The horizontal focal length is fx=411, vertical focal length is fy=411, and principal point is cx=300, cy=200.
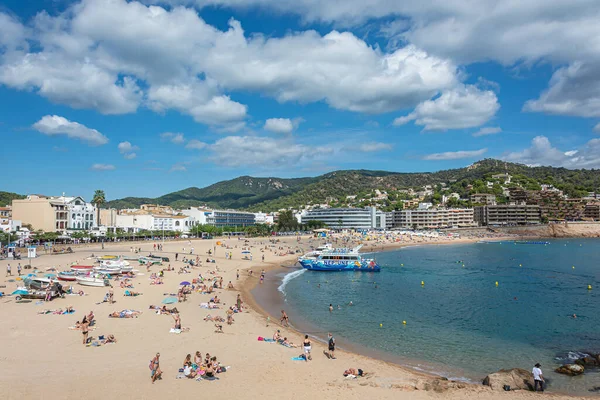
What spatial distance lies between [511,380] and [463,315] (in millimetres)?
14196

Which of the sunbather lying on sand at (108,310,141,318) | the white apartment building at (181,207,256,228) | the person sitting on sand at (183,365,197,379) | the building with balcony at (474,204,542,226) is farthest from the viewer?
the building with balcony at (474,204,542,226)

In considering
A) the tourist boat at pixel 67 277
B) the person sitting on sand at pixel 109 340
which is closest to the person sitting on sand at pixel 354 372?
the person sitting on sand at pixel 109 340

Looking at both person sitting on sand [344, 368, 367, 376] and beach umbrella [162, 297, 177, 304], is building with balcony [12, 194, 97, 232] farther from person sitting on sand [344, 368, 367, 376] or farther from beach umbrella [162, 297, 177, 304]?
person sitting on sand [344, 368, 367, 376]

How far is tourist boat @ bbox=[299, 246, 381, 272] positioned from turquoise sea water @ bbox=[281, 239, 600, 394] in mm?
1670

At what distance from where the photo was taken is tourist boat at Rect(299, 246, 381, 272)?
54.8 meters

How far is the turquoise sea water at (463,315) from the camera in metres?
19.6

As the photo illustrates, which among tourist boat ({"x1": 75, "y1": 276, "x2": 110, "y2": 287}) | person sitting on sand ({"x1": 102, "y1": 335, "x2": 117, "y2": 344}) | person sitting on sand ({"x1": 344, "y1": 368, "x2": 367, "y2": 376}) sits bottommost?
person sitting on sand ({"x1": 344, "y1": 368, "x2": 367, "y2": 376})

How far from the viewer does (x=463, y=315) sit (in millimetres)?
29172

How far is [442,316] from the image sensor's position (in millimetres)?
28672

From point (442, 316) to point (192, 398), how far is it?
20567mm

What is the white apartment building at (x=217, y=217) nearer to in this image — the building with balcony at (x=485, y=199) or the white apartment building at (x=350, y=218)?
the white apartment building at (x=350, y=218)

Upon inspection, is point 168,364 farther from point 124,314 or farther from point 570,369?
point 570,369

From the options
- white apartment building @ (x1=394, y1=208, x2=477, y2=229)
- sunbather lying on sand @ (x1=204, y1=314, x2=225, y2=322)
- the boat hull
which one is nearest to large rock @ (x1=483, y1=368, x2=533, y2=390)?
sunbather lying on sand @ (x1=204, y1=314, x2=225, y2=322)

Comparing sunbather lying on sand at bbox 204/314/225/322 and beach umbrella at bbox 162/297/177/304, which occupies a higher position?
beach umbrella at bbox 162/297/177/304
